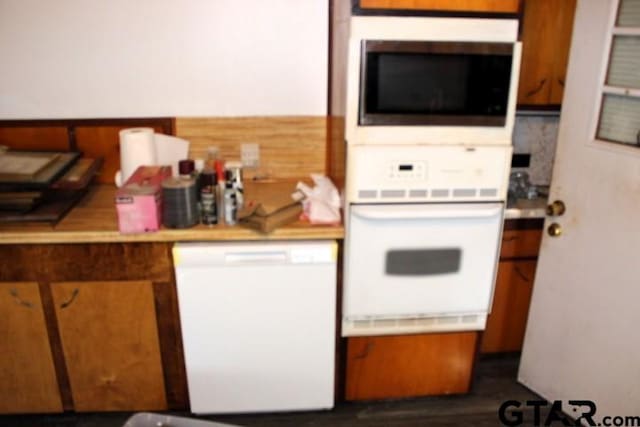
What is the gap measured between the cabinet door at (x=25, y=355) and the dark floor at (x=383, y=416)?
87 millimetres

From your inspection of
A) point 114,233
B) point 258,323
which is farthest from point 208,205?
point 258,323

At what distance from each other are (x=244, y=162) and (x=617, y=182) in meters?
1.57

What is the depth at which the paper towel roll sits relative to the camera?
7.18 feet

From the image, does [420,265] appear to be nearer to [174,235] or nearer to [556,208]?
[556,208]

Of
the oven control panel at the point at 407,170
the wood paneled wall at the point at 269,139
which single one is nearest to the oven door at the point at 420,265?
the oven control panel at the point at 407,170

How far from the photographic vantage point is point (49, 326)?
203 centimetres

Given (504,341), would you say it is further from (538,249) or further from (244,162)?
(244,162)

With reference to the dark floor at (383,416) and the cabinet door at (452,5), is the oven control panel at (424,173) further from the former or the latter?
the dark floor at (383,416)

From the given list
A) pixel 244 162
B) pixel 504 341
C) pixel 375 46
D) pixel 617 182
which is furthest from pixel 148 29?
pixel 504 341

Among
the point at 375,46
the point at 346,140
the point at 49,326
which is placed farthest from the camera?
the point at 49,326

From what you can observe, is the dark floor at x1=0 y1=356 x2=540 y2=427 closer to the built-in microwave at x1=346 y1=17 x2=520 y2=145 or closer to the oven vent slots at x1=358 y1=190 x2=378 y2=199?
the oven vent slots at x1=358 y1=190 x2=378 y2=199

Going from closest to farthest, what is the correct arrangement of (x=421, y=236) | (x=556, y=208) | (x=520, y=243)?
(x=421, y=236) < (x=556, y=208) < (x=520, y=243)

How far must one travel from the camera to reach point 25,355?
2064 mm

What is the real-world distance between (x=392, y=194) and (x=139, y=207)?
3.04 ft
